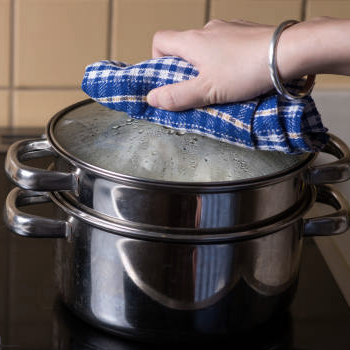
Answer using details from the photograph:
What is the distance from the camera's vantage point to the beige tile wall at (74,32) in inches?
34.6

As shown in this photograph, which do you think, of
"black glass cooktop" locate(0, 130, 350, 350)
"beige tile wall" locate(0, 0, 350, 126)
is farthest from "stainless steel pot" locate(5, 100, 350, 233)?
"beige tile wall" locate(0, 0, 350, 126)

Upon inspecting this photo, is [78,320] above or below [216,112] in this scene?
below

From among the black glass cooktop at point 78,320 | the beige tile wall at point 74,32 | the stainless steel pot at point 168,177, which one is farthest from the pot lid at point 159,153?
the beige tile wall at point 74,32

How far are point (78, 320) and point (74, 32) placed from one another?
0.41 meters

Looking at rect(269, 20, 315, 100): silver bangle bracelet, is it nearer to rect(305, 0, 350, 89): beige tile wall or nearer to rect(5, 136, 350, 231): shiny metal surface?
rect(5, 136, 350, 231): shiny metal surface

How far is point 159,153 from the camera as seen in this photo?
0.53 metres

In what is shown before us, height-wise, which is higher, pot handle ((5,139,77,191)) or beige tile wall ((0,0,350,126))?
beige tile wall ((0,0,350,126))

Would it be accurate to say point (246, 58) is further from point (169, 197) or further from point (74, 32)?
point (74, 32)

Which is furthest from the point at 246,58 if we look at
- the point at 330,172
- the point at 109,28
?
the point at 109,28

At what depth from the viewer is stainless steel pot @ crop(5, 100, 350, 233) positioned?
50 cm

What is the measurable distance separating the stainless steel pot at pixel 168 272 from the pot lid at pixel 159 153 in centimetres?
4

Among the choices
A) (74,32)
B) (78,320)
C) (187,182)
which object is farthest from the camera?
(74,32)

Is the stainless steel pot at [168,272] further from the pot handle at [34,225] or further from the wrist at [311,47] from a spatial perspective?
the wrist at [311,47]

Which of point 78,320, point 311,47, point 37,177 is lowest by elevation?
point 78,320
